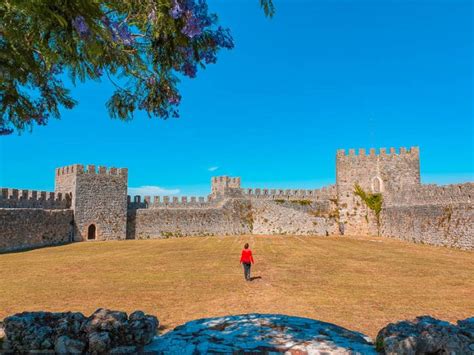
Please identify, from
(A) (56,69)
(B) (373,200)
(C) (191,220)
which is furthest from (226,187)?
(A) (56,69)

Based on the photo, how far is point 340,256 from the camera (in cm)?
1822

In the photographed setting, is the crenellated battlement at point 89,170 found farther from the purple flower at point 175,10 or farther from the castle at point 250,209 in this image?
the purple flower at point 175,10

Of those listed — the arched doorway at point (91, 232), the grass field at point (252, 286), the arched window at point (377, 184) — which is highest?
the arched window at point (377, 184)

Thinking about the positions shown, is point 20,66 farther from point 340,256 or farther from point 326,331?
point 340,256

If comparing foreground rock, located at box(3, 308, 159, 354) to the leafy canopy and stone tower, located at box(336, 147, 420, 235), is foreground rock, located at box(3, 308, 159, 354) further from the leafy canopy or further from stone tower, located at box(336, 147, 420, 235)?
stone tower, located at box(336, 147, 420, 235)

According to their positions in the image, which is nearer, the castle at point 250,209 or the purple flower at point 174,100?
the purple flower at point 174,100

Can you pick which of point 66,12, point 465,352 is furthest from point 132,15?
point 465,352

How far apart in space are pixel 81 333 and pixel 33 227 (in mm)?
22081

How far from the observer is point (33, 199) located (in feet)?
83.9

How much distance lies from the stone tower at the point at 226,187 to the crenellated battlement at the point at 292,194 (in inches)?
32.2

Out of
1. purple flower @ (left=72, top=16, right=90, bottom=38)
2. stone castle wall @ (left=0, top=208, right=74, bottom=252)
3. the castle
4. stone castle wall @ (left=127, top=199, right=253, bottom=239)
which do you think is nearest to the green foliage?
the castle

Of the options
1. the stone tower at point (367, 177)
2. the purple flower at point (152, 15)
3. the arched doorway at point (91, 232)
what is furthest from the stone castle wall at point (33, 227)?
the stone tower at point (367, 177)

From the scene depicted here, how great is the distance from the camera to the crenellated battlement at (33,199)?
23.5 metres

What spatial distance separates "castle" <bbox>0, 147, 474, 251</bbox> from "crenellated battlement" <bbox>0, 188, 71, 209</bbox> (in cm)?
7
